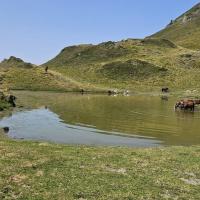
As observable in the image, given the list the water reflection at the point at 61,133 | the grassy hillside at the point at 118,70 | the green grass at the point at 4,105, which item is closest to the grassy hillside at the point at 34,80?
the grassy hillside at the point at 118,70

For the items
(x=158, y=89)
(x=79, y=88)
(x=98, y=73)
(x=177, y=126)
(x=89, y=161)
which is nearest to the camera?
(x=89, y=161)

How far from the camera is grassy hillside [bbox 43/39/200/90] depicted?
131250 mm

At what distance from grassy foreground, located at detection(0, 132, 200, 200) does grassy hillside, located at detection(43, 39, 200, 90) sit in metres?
95.0

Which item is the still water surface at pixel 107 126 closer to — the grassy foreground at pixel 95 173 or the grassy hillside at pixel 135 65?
the grassy foreground at pixel 95 173

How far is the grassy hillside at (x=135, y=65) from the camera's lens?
131 m

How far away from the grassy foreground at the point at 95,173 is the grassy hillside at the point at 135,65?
95.0 meters

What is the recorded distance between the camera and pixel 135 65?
147 m

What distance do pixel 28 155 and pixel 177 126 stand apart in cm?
2340

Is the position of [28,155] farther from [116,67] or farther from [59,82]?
[116,67]

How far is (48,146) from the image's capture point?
2917 cm

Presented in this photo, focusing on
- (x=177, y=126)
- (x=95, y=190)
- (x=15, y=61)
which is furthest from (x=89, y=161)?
(x=15, y=61)

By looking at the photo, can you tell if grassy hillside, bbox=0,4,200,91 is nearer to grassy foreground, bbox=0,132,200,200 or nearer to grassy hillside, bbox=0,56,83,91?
grassy hillside, bbox=0,56,83,91

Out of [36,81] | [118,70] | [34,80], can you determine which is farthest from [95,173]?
[118,70]

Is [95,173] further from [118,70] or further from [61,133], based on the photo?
[118,70]
